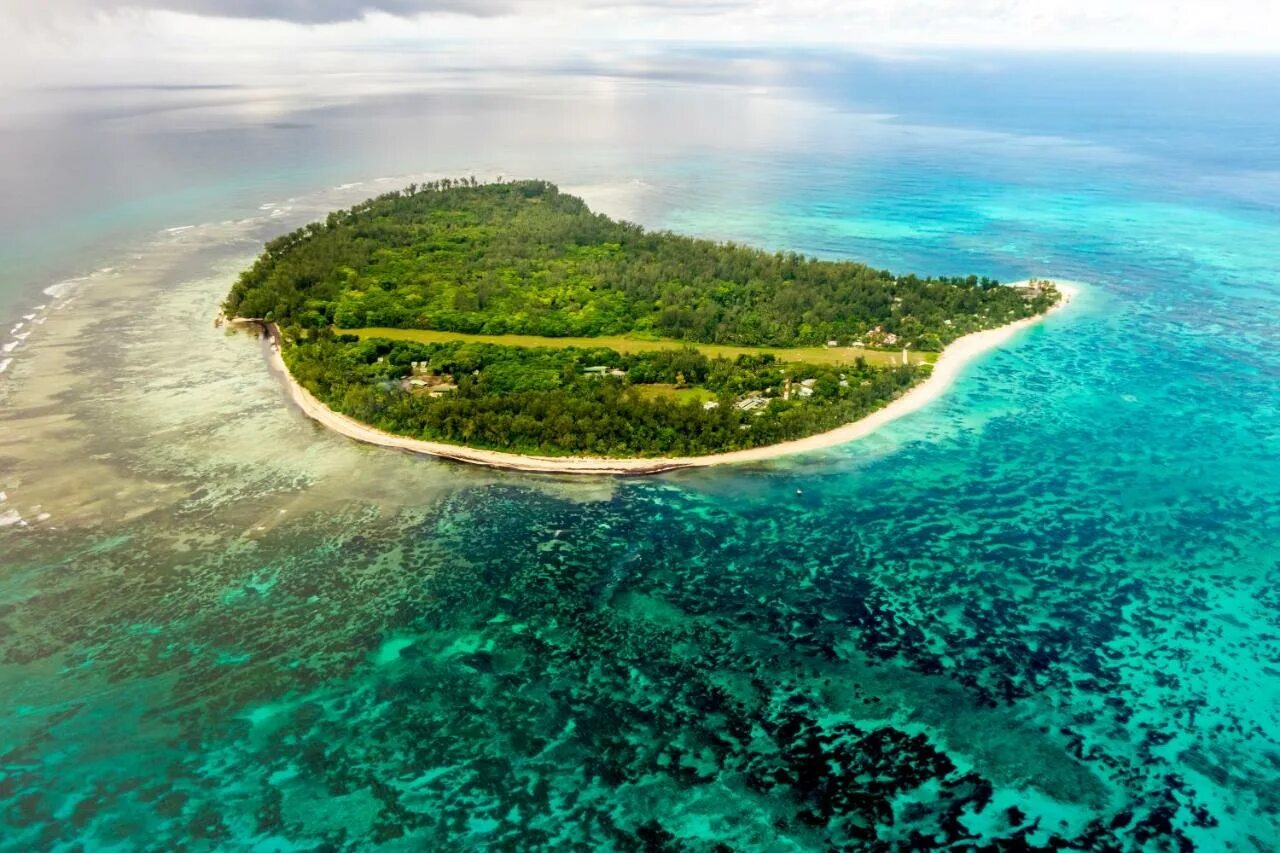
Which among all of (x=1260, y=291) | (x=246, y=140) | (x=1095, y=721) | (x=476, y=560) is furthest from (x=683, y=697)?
(x=246, y=140)

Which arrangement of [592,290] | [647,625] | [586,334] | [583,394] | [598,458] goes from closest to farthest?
1. [647,625]
2. [598,458]
3. [583,394]
4. [586,334]
5. [592,290]

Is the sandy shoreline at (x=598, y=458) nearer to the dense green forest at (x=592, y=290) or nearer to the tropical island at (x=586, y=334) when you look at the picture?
the tropical island at (x=586, y=334)

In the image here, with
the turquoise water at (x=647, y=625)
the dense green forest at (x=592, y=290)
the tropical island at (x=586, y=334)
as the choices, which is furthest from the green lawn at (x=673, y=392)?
the dense green forest at (x=592, y=290)

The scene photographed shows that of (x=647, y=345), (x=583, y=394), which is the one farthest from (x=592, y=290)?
(x=583, y=394)

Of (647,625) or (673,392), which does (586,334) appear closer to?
(673,392)

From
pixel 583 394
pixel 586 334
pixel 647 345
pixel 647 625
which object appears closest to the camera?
pixel 647 625

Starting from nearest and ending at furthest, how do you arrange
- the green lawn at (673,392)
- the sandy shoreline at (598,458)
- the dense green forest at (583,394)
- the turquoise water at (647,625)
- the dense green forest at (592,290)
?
1. the turquoise water at (647,625)
2. the sandy shoreline at (598,458)
3. the dense green forest at (583,394)
4. the green lawn at (673,392)
5. the dense green forest at (592,290)
